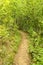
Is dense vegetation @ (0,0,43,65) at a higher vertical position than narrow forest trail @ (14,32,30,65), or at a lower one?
higher

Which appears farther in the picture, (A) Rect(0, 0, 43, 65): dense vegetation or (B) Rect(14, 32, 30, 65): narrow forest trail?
(A) Rect(0, 0, 43, 65): dense vegetation

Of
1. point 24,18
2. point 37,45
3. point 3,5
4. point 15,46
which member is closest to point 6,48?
point 15,46

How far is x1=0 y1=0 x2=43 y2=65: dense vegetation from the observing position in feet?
49.9

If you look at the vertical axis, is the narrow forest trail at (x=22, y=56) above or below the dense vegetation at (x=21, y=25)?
below

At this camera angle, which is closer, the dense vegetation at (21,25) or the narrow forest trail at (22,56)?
the narrow forest trail at (22,56)

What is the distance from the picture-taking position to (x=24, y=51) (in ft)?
54.3

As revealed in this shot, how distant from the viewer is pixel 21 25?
25734mm

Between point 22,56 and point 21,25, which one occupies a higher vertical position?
point 21,25

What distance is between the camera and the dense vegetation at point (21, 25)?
15197 mm

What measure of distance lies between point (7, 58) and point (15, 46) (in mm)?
3049

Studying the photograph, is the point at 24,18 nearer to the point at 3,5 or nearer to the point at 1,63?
the point at 3,5

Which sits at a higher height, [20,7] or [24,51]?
[20,7]

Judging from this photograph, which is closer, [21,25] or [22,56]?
[22,56]

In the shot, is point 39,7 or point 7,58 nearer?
point 7,58
